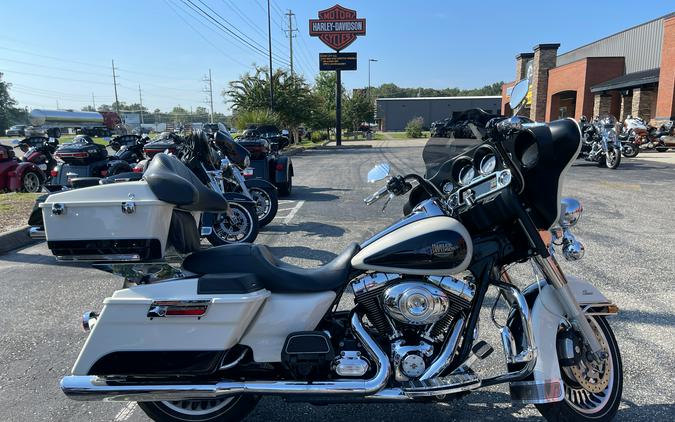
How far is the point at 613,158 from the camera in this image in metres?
14.6

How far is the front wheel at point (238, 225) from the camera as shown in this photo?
6340mm

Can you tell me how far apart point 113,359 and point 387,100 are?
243 ft

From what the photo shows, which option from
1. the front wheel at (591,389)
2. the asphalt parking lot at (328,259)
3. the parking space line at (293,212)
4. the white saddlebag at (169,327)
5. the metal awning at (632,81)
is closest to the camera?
the white saddlebag at (169,327)

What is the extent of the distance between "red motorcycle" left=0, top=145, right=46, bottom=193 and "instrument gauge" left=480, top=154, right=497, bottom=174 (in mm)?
11695

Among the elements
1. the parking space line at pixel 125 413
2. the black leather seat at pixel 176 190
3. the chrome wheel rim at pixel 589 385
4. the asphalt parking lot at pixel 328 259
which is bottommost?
the parking space line at pixel 125 413

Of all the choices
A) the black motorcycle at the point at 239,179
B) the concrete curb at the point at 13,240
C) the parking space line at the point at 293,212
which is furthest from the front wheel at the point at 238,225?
the concrete curb at the point at 13,240

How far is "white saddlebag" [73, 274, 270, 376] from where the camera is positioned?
225cm

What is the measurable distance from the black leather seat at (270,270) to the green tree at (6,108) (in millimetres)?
82576

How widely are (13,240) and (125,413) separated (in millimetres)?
4923

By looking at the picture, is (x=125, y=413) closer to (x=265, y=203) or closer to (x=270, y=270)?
(x=270, y=270)

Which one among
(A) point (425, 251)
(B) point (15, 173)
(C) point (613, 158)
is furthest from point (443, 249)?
(C) point (613, 158)

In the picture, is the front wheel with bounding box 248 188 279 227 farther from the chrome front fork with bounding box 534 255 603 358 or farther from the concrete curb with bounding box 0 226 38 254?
the chrome front fork with bounding box 534 255 603 358

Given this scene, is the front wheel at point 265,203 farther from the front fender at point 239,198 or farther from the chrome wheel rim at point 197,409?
the chrome wheel rim at point 197,409

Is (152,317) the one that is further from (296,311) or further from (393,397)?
(393,397)
